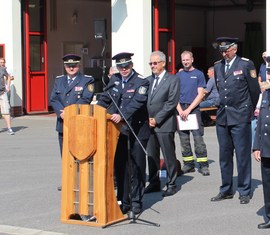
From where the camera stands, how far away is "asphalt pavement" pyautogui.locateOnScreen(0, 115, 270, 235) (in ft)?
26.2

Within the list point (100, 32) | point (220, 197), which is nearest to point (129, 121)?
point (220, 197)

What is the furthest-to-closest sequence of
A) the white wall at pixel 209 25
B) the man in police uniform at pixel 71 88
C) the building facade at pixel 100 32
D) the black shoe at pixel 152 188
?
the white wall at pixel 209 25 < the building facade at pixel 100 32 < the black shoe at pixel 152 188 < the man in police uniform at pixel 71 88

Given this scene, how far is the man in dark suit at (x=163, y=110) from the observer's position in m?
9.73

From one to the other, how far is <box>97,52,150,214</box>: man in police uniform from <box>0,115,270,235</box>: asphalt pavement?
1.04 ft

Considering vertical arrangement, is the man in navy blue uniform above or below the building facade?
below

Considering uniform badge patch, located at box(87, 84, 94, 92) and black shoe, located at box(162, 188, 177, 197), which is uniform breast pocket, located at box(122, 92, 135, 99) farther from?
black shoe, located at box(162, 188, 177, 197)

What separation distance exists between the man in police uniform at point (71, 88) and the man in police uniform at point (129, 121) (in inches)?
43.8

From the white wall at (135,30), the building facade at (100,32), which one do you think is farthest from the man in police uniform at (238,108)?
the white wall at (135,30)

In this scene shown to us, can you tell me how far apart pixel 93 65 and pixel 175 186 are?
1803 centimetres

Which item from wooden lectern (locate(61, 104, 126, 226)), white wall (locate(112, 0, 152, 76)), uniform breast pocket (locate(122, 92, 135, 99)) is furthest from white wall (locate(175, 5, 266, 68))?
wooden lectern (locate(61, 104, 126, 226))

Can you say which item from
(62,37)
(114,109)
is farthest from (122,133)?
(62,37)

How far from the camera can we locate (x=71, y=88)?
9.98 m

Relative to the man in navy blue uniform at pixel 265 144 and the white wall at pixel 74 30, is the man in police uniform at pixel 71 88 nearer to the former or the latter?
the man in navy blue uniform at pixel 265 144

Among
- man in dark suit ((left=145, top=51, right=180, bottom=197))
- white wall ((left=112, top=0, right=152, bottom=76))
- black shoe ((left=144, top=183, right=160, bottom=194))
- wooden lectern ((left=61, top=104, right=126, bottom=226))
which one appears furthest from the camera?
white wall ((left=112, top=0, right=152, bottom=76))
